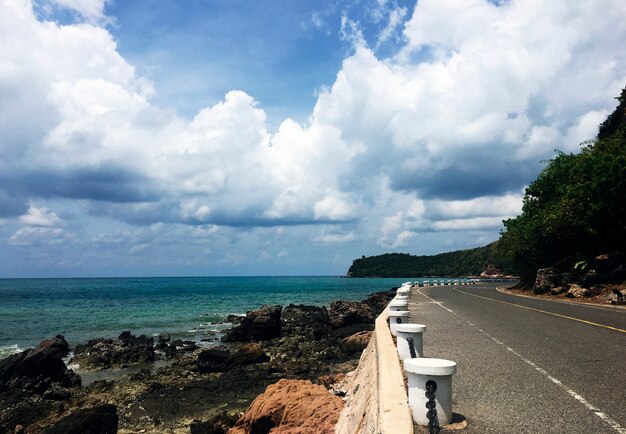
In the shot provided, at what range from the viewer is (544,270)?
32.8 meters

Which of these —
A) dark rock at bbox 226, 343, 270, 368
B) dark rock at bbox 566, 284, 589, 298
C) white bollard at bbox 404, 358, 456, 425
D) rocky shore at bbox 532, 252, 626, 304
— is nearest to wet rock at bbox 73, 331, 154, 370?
dark rock at bbox 226, 343, 270, 368

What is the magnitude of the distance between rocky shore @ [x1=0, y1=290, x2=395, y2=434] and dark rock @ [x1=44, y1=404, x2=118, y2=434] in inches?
0.9

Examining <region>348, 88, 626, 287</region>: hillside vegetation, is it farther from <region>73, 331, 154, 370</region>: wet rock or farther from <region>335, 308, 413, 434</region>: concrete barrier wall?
<region>73, 331, 154, 370</region>: wet rock

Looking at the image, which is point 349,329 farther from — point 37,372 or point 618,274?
point 37,372

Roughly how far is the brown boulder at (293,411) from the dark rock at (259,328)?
768 inches

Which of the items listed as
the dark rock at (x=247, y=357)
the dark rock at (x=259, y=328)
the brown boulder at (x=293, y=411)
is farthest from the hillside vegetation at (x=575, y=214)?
the brown boulder at (x=293, y=411)

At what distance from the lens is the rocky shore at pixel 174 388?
10680 mm

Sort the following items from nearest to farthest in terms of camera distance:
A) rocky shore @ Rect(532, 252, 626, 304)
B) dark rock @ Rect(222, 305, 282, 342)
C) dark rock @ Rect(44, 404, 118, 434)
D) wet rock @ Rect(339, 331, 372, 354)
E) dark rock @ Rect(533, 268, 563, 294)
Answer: dark rock @ Rect(44, 404, 118, 434) → wet rock @ Rect(339, 331, 372, 354) → rocky shore @ Rect(532, 252, 626, 304) → dark rock @ Rect(222, 305, 282, 342) → dark rock @ Rect(533, 268, 563, 294)

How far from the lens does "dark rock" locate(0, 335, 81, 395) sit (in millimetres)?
17781

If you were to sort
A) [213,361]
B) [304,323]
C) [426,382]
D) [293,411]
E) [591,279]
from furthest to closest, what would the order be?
[304,323], [591,279], [213,361], [293,411], [426,382]

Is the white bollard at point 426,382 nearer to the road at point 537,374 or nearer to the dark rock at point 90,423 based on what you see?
the road at point 537,374

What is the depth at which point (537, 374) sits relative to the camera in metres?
7.16

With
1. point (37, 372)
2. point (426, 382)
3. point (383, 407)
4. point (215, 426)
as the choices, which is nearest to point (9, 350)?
point (37, 372)

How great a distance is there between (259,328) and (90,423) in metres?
18.0
